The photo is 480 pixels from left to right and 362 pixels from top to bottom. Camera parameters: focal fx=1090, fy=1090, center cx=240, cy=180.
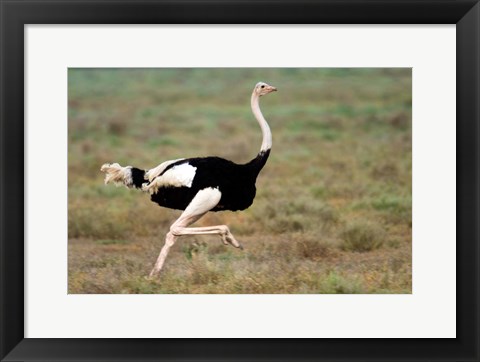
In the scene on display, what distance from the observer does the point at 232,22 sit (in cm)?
746

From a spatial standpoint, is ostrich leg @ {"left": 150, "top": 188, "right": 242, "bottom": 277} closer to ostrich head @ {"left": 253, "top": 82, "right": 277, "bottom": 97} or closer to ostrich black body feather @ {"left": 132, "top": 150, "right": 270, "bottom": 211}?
ostrich black body feather @ {"left": 132, "top": 150, "right": 270, "bottom": 211}

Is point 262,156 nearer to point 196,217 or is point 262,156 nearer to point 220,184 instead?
point 220,184

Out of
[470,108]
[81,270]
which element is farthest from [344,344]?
[81,270]

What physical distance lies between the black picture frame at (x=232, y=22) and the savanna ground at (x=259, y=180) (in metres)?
0.88

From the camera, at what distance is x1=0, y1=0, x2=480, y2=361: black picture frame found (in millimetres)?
7375

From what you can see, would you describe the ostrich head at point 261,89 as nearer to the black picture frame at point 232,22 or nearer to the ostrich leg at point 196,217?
A: the ostrich leg at point 196,217

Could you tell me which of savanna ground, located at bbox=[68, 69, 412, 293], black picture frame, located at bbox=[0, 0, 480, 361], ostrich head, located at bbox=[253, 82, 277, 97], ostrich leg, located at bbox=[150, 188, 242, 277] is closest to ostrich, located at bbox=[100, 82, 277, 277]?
ostrich leg, located at bbox=[150, 188, 242, 277]

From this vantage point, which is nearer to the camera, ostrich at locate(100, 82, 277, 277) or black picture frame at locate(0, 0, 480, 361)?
black picture frame at locate(0, 0, 480, 361)

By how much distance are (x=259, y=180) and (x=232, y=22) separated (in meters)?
8.67

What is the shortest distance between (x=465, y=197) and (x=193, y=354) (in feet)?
7.04

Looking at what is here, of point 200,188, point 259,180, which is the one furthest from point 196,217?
point 259,180

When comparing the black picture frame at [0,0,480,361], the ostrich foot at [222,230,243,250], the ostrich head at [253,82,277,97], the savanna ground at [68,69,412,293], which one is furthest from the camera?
the ostrich head at [253,82,277,97]

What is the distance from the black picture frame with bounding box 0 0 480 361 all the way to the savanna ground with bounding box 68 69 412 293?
876 mm

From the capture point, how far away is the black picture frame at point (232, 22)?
738cm
